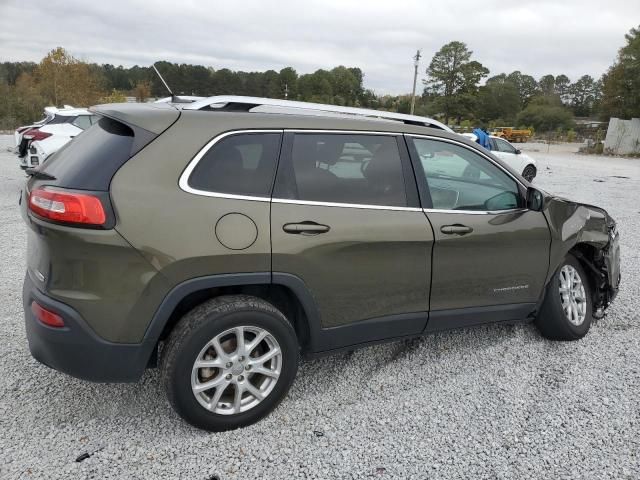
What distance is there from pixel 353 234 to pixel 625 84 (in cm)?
4377

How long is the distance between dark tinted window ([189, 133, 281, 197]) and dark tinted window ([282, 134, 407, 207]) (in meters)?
0.12

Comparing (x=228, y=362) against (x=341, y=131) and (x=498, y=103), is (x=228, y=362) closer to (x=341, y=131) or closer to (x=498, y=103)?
(x=341, y=131)

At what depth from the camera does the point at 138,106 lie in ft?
9.24

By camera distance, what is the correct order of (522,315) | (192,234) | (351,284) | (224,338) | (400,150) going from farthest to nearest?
(522,315) → (400,150) → (351,284) → (224,338) → (192,234)

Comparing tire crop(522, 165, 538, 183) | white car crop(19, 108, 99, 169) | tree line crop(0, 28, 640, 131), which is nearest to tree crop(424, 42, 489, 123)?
tree line crop(0, 28, 640, 131)

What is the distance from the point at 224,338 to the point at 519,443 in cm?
169

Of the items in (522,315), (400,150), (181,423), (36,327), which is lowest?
(181,423)

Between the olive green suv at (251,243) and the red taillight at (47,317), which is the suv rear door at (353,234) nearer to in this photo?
the olive green suv at (251,243)

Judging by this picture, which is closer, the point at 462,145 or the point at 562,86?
the point at 462,145

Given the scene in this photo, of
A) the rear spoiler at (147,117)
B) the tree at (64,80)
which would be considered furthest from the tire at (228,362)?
the tree at (64,80)

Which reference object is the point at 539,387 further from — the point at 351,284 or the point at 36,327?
the point at 36,327

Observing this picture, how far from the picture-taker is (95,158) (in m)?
2.42

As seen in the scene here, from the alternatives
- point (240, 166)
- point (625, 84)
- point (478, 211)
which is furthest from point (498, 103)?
point (240, 166)

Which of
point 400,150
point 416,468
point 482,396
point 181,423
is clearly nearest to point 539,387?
point 482,396
